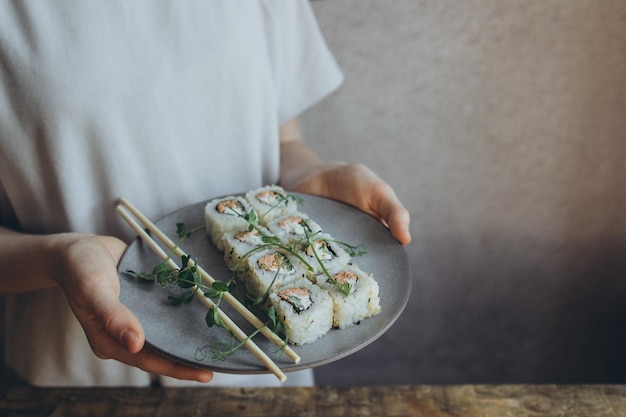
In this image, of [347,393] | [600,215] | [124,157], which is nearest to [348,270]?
[347,393]

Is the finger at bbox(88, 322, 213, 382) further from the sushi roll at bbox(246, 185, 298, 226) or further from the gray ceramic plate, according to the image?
the sushi roll at bbox(246, 185, 298, 226)

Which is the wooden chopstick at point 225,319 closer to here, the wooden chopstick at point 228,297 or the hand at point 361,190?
the wooden chopstick at point 228,297

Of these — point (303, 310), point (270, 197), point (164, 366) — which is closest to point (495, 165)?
point (270, 197)

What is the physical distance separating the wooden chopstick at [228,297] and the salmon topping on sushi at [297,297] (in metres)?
0.06

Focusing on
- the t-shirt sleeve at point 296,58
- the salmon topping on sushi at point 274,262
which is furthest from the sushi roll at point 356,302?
the t-shirt sleeve at point 296,58

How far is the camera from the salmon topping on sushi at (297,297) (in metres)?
0.99

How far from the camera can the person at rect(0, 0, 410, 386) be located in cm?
109

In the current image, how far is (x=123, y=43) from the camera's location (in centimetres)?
115

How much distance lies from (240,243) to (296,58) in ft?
1.78

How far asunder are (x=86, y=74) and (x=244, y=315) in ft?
1.74

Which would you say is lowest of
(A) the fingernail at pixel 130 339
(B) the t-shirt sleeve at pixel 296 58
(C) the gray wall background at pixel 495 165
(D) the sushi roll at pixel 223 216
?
(C) the gray wall background at pixel 495 165

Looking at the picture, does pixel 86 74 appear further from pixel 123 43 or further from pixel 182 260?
pixel 182 260

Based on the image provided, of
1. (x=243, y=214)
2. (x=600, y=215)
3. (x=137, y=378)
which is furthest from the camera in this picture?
(x=600, y=215)

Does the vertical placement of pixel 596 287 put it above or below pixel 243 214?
below
